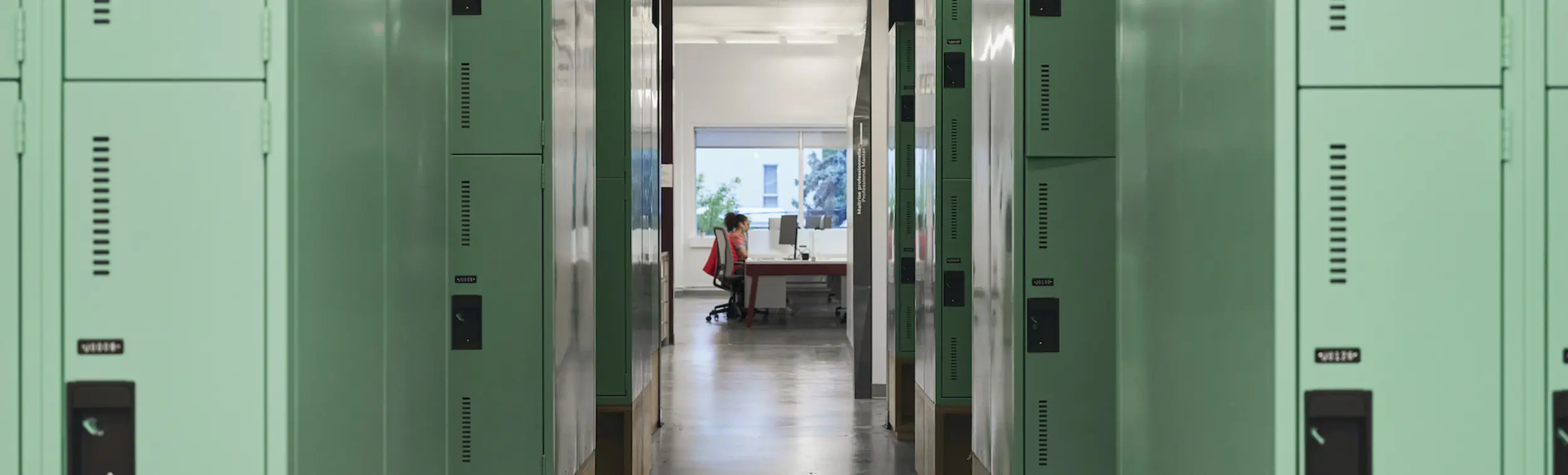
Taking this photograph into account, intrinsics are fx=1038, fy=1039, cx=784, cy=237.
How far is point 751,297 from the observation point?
35.4 feet

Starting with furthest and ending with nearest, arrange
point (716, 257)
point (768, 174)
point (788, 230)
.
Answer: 1. point (768, 174)
2. point (788, 230)
3. point (716, 257)

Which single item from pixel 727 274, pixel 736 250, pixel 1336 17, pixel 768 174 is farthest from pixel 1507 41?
pixel 768 174

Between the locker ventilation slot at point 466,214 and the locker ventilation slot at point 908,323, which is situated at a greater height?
the locker ventilation slot at point 466,214

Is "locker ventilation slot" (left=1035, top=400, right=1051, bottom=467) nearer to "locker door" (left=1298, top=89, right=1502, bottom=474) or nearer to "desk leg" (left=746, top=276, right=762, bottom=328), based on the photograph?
"locker door" (left=1298, top=89, right=1502, bottom=474)

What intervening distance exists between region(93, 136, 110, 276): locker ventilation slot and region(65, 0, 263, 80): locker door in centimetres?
11

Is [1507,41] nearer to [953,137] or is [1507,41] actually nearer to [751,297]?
[953,137]

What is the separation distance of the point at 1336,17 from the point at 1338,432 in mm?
621

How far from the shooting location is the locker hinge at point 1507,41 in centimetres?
152

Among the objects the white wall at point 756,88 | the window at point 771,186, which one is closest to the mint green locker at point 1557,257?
the white wall at point 756,88
